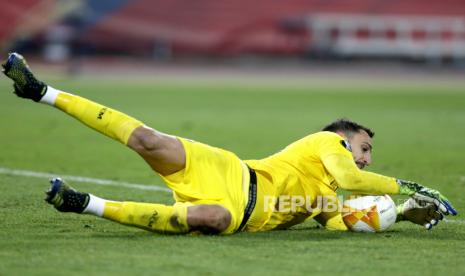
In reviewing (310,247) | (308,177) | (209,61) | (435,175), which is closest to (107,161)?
(435,175)

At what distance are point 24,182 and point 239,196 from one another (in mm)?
3188

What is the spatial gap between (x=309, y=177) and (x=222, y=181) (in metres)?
0.73

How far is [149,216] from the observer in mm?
5934

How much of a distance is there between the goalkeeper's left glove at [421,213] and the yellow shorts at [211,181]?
1.20 metres

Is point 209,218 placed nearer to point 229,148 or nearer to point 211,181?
point 211,181

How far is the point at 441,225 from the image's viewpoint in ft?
22.8

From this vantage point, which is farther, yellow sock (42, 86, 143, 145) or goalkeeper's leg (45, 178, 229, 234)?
yellow sock (42, 86, 143, 145)

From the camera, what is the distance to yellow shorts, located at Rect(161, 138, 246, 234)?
6.10m

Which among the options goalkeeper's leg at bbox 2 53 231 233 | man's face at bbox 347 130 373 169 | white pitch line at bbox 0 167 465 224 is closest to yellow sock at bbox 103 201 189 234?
goalkeeper's leg at bbox 2 53 231 233

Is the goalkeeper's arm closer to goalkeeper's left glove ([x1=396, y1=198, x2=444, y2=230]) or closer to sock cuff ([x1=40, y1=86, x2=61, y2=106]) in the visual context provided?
goalkeeper's left glove ([x1=396, y1=198, x2=444, y2=230])

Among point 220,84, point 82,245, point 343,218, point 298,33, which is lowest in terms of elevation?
point 82,245

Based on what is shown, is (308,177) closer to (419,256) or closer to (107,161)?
(419,256)

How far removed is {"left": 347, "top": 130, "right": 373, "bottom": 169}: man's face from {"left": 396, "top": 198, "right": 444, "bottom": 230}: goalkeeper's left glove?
426 mm

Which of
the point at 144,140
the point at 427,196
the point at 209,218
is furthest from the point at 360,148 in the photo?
the point at 144,140
